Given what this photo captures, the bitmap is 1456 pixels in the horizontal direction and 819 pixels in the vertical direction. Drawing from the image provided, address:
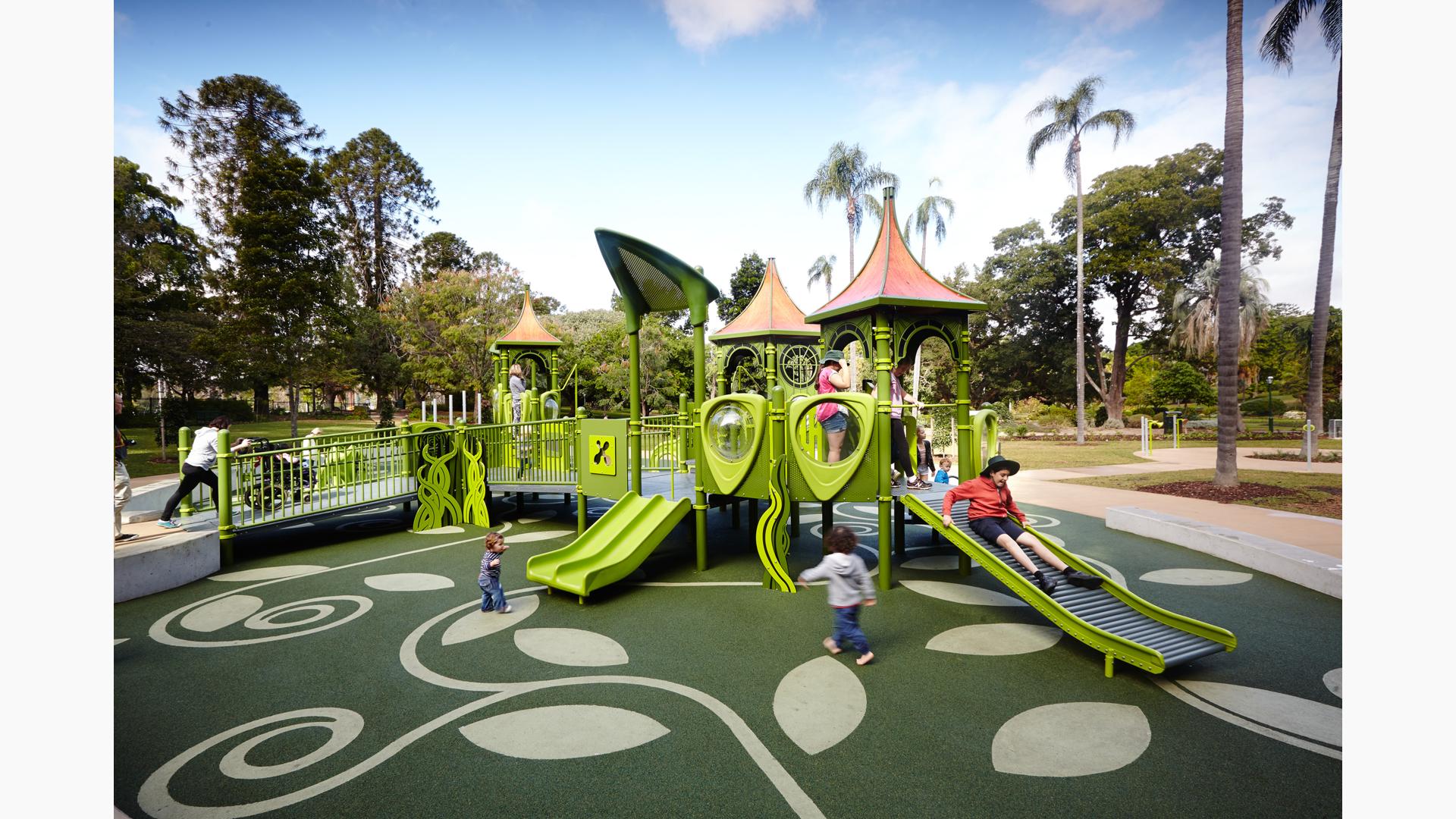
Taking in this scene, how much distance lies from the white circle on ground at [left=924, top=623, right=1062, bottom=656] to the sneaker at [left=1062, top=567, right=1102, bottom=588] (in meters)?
0.51

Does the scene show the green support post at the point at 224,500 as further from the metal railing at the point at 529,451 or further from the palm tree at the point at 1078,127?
the palm tree at the point at 1078,127

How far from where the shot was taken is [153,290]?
19969mm

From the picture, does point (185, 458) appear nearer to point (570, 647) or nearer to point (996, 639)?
point (570, 647)

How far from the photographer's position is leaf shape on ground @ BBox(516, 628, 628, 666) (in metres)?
4.68

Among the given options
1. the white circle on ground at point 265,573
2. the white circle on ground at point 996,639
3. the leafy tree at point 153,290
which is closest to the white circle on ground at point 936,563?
the white circle on ground at point 996,639

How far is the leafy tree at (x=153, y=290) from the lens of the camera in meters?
18.5

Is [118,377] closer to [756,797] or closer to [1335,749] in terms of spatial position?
[756,797]

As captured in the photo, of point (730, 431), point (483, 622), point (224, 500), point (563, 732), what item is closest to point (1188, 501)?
point (730, 431)

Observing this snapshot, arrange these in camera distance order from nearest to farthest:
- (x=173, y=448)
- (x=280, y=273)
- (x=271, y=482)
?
(x=271, y=482)
(x=280, y=273)
(x=173, y=448)

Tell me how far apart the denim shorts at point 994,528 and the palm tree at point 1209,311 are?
31.1m

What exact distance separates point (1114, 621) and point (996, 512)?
1.35 meters

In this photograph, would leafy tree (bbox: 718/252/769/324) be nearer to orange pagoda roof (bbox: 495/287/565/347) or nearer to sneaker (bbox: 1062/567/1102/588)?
orange pagoda roof (bbox: 495/287/565/347)

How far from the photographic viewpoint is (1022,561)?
5172 mm

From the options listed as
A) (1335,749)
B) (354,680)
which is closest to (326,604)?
(354,680)
